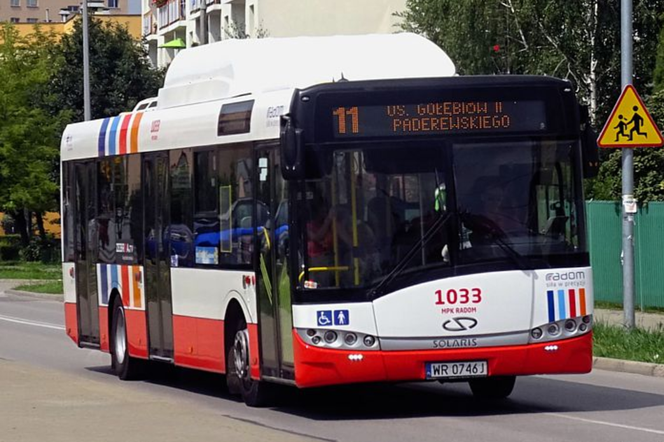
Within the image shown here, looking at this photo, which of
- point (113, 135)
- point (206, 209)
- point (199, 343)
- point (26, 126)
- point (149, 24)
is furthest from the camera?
point (149, 24)

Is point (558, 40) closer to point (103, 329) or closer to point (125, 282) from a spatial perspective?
point (103, 329)

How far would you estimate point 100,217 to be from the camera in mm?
18547

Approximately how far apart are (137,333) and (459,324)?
18.4 feet

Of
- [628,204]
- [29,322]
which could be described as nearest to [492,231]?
[628,204]

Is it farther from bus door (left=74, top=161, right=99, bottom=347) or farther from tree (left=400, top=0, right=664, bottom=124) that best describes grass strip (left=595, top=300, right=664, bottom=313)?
tree (left=400, top=0, right=664, bottom=124)

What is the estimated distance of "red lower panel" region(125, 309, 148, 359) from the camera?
1727cm

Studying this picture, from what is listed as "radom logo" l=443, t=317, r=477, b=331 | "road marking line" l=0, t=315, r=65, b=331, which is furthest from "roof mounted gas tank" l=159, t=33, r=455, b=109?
"road marking line" l=0, t=315, r=65, b=331

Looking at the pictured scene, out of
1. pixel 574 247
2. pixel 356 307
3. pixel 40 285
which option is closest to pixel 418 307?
pixel 356 307

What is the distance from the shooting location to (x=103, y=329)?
61.4 feet

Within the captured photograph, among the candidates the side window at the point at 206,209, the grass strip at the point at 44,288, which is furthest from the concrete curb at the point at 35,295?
the side window at the point at 206,209

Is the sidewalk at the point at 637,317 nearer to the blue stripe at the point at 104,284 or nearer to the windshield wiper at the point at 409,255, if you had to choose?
the blue stripe at the point at 104,284

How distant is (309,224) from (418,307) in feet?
3.60

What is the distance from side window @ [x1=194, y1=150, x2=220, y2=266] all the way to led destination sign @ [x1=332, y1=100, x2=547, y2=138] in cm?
230

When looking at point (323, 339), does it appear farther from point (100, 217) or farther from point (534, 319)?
point (100, 217)
